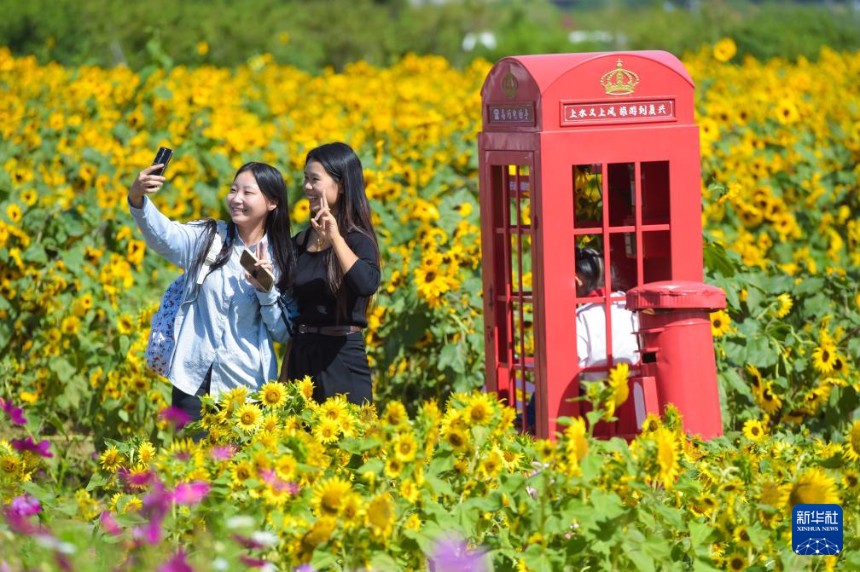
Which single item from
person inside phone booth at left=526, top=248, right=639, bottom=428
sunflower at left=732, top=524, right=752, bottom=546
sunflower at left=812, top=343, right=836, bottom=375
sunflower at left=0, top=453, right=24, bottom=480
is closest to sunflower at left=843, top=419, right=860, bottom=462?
sunflower at left=732, top=524, right=752, bottom=546

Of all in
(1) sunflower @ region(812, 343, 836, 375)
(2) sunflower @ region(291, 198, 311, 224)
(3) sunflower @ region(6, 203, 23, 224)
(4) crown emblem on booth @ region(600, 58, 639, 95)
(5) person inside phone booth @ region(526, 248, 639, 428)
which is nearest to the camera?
(4) crown emblem on booth @ region(600, 58, 639, 95)

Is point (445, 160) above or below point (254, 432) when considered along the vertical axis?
above

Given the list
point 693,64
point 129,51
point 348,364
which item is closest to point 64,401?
point 348,364

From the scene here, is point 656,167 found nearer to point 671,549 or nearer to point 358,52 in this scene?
point 671,549

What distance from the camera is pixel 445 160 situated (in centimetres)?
773

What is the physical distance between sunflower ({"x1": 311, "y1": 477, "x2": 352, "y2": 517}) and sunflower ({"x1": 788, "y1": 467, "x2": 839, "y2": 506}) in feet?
3.29

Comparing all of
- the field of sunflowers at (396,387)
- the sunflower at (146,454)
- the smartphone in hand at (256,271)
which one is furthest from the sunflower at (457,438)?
the smartphone in hand at (256,271)

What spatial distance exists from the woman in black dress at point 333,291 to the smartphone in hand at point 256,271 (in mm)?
137

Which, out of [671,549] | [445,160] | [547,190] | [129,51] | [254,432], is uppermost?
[129,51]

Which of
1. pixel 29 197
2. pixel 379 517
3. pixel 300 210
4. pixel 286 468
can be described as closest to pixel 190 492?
pixel 286 468

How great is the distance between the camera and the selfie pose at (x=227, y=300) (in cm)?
454

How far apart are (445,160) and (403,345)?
2188mm

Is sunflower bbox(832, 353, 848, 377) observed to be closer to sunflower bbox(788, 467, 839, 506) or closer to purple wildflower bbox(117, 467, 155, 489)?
sunflower bbox(788, 467, 839, 506)

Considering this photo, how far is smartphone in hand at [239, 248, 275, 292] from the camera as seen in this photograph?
14.3ft
